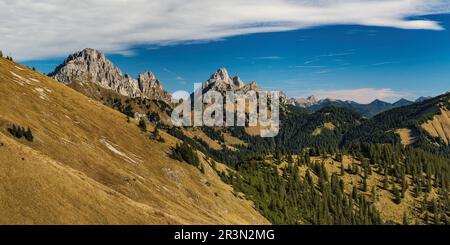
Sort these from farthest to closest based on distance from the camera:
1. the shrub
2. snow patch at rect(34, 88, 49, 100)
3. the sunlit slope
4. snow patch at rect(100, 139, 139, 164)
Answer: snow patch at rect(34, 88, 49, 100) < snow patch at rect(100, 139, 139, 164) < the shrub < the sunlit slope

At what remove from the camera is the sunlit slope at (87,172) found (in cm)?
6194

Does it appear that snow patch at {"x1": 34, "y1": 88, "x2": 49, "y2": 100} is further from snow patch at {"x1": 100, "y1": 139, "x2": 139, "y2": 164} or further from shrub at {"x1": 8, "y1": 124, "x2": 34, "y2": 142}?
shrub at {"x1": 8, "y1": 124, "x2": 34, "y2": 142}

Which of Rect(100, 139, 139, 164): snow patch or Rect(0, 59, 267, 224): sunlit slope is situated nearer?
Rect(0, 59, 267, 224): sunlit slope

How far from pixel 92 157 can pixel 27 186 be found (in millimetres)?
45201

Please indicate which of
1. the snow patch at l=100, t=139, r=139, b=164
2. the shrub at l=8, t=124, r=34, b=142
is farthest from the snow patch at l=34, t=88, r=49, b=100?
the shrub at l=8, t=124, r=34, b=142

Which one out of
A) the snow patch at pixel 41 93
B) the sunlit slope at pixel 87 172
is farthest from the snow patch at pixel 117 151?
the snow patch at pixel 41 93

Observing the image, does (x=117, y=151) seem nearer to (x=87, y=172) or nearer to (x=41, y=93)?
(x=87, y=172)

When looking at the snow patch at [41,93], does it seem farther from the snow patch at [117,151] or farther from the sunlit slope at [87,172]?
the snow patch at [117,151]

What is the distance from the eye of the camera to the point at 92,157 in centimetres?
10681

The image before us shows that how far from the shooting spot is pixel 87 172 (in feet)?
306

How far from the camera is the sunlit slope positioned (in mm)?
61938
